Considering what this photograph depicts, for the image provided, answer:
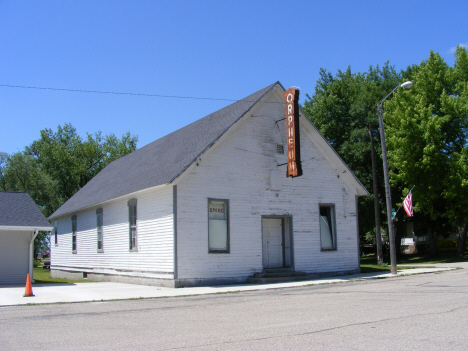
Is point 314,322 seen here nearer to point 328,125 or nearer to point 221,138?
point 221,138

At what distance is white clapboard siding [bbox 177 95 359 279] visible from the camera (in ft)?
56.4

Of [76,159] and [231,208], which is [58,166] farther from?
[231,208]

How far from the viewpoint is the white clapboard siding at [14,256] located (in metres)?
20.2

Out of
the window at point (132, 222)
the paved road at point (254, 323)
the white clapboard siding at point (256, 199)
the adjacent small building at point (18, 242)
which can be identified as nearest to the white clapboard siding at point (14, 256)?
the adjacent small building at point (18, 242)

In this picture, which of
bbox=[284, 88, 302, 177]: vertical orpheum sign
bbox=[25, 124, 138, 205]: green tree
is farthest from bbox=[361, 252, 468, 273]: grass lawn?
bbox=[25, 124, 138, 205]: green tree

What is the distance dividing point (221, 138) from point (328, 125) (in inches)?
833

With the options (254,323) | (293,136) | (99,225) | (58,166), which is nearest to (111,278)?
(99,225)

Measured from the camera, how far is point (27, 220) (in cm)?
2031

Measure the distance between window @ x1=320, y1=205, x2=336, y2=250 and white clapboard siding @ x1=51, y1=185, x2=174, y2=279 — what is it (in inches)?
290

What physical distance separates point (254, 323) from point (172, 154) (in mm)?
13350

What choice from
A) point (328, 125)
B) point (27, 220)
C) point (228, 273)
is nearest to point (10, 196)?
point (27, 220)

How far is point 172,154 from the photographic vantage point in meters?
20.7

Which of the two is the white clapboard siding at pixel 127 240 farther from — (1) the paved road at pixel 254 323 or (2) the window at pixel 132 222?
(1) the paved road at pixel 254 323

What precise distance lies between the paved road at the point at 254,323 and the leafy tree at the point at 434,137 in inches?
740
